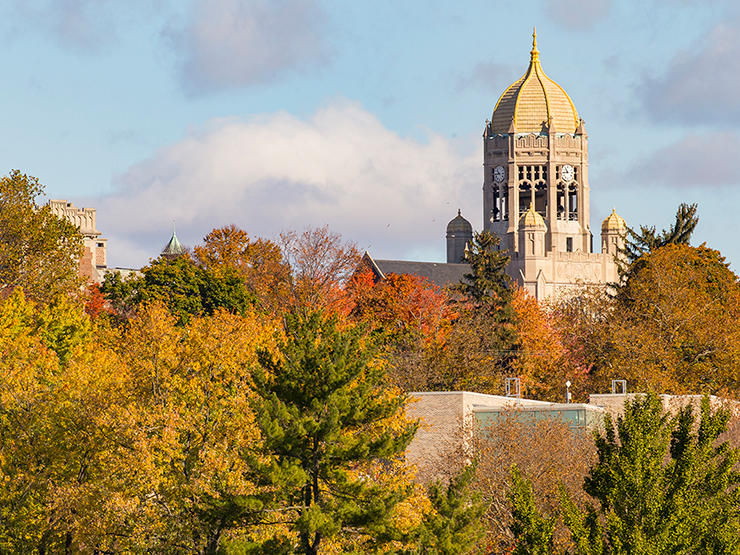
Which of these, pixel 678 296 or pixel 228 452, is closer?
pixel 228 452

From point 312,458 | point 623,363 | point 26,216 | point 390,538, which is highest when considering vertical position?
point 26,216

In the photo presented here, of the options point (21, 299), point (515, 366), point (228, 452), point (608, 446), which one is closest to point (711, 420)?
point (608, 446)

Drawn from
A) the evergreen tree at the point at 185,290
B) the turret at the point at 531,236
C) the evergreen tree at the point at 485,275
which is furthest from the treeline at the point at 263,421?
the turret at the point at 531,236

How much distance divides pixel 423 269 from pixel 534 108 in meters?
29.3

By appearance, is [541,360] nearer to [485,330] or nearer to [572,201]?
[485,330]

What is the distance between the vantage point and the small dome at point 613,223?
6088 inches

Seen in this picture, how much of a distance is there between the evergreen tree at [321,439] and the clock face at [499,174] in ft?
415

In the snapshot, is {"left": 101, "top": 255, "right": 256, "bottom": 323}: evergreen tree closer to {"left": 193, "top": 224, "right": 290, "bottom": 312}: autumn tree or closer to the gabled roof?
{"left": 193, "top": 224, "right": 290, "bottom": 312}: autumn tree

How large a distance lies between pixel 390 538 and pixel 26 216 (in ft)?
106

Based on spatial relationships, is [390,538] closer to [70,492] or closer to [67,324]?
[70,492]

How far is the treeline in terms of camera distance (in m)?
32.7

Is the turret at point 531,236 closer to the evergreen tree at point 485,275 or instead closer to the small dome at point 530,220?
the small dome at point 530,220

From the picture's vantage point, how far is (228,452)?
120 feet

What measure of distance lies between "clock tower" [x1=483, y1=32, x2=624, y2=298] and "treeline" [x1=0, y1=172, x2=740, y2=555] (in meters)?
83.7
